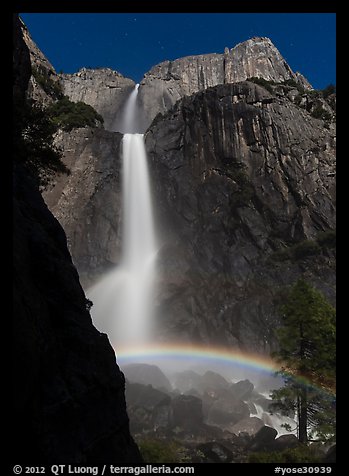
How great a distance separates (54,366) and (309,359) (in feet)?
44.8

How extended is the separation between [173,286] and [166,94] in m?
75.2

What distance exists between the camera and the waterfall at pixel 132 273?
46.2 metres

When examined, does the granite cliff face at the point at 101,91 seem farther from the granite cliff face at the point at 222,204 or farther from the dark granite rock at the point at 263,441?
the dark granite rock at the point at 263,441

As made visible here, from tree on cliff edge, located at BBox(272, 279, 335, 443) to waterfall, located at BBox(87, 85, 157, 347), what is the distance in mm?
28287

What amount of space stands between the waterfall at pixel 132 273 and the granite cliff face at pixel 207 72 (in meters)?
48.3

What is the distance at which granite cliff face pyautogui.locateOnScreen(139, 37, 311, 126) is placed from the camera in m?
96.1

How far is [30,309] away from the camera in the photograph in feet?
26.5

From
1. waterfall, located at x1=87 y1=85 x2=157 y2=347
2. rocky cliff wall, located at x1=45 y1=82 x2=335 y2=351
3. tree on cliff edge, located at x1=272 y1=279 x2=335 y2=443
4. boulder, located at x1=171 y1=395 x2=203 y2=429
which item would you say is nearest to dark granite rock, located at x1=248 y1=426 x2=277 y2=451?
tree on cliff edge, located at x1=272 y1=279 x2=335 y2=443

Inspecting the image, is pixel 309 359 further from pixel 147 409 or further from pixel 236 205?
pixel 236 205

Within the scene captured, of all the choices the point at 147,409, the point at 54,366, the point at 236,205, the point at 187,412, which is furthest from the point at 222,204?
the point at 54,366

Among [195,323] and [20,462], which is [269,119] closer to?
[195,323]

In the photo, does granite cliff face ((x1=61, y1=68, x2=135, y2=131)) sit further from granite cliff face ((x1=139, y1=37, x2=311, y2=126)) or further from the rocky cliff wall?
the rocky cliff wall

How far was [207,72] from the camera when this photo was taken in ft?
341

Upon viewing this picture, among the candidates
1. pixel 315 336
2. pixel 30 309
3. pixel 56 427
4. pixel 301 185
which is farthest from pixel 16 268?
pixel 301 185
